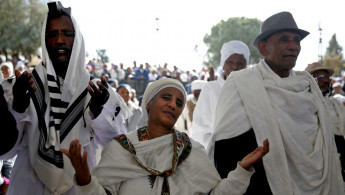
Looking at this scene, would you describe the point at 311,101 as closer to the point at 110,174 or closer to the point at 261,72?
the point at 261,72

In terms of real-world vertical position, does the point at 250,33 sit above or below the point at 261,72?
below

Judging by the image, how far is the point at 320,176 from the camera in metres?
3.49

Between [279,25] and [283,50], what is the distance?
240 mm

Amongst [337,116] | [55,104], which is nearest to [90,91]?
[55,104]

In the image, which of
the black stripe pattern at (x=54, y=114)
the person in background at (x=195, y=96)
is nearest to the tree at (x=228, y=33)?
the person in background at (x=195, y=96)

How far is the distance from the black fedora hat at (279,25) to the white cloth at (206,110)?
1762 millimetres

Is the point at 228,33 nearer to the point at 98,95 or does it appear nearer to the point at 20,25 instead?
the point at 20,25

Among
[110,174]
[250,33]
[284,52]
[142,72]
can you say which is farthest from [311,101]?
[250,33]

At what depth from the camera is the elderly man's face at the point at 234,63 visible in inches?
220

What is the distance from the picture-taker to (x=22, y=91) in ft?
9.36

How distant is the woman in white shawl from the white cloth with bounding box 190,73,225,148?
2.19m

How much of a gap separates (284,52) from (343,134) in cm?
229

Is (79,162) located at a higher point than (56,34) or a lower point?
lower

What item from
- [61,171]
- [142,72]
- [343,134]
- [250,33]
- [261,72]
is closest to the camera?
[61,171]
